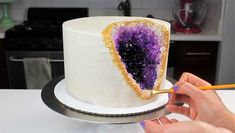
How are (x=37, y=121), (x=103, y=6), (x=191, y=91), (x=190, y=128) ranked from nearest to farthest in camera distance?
(x=190, y=128) < (x=191, y=91) < (x=37, y=121) < (x=103, y=6)

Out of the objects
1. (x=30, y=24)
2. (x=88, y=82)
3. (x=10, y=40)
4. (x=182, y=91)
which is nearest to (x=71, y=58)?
(x=88, y=82)

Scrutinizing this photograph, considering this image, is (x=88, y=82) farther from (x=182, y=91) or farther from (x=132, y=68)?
(x=182, y=91)

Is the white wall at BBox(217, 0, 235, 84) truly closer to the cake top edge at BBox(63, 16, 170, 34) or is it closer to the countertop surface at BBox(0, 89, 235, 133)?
the countertop surface at BBox(0, 89, 235, 133)

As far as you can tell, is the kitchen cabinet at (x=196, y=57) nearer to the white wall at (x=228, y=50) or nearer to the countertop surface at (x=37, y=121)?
the white wall at (x=228, y=50)

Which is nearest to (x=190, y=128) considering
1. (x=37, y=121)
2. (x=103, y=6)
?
(x=37, y=121)

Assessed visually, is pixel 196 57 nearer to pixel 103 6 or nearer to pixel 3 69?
pixel 103 6

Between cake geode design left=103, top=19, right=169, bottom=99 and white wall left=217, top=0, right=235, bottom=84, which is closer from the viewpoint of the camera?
cake geode design left=103, top=19, right=169, bottom=99

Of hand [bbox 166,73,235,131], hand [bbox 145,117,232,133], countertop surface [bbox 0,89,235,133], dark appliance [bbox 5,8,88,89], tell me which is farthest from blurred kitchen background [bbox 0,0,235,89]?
hand [bbox 145,117,232,133]
